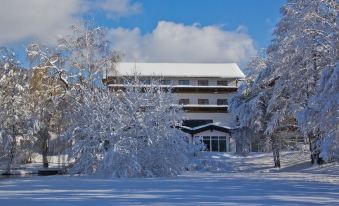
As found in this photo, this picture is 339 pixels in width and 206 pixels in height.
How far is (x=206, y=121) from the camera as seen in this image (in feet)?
238

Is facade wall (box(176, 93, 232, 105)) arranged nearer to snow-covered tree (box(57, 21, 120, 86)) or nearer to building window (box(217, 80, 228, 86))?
building window (box(217, 80, 228, 86))

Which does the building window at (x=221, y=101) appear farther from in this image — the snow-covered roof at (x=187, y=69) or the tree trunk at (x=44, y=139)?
the tree trunk at (x=44, y=139)

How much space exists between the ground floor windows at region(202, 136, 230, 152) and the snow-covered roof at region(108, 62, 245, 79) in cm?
1297

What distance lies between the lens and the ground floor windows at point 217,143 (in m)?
65.0

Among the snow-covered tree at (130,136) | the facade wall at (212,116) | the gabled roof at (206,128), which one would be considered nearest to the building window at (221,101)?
the facade wall at (212,116)

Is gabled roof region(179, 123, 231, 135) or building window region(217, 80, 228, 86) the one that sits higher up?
building window region(217, 80, 228, 86)

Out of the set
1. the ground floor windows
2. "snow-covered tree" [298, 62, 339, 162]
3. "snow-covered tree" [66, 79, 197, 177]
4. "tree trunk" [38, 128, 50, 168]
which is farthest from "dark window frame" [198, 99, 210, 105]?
"snow-covered tree" [298, 62, 339, 162]

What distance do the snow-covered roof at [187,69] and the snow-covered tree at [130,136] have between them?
38516 mm

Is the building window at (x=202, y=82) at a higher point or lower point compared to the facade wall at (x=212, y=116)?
higher

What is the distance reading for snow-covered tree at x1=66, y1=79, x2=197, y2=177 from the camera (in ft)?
108

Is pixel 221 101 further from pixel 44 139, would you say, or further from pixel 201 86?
pixel 44 139

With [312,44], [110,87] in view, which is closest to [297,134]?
[312,44]

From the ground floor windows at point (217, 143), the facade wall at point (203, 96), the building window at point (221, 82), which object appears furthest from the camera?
the building window at point (221, 82)

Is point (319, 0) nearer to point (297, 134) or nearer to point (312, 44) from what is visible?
point (312, 44)
